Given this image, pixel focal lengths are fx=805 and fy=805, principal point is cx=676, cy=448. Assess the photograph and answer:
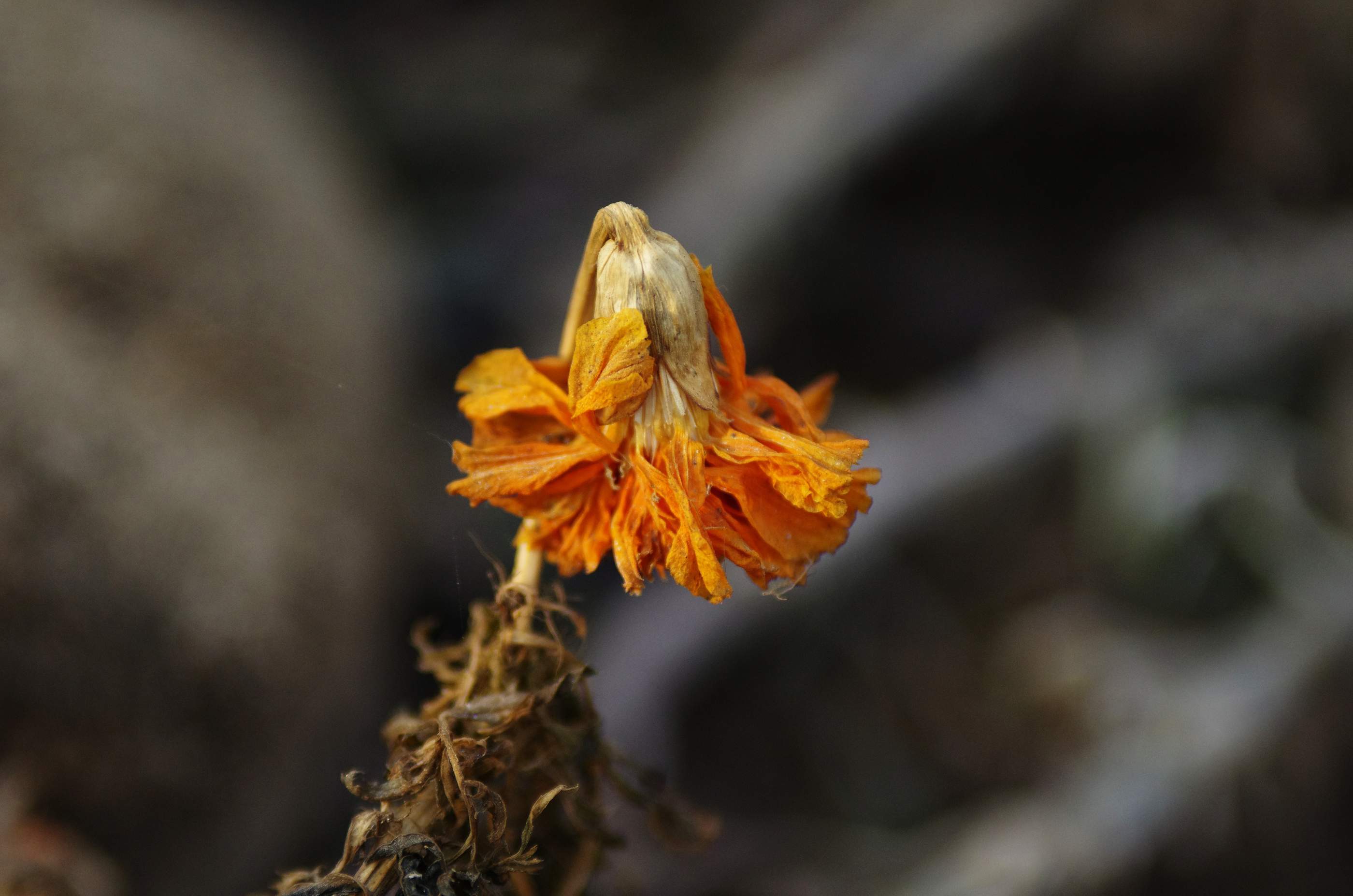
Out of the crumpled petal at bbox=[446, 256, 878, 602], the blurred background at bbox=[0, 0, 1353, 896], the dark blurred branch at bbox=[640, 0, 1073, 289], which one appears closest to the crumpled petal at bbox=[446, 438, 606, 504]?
the crumpled petal at bbox=[446, 256, 878, 602]

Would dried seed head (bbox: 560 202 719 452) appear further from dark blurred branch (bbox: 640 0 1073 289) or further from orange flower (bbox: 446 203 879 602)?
dark blurred branch (bbox: 640 0 1073 289)

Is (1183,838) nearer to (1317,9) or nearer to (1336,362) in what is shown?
(1336,362)

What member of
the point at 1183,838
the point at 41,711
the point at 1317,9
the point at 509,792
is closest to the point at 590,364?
the point at 509,792

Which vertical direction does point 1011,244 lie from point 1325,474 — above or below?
above

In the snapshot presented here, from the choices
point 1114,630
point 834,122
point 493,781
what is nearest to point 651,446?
point 493,781

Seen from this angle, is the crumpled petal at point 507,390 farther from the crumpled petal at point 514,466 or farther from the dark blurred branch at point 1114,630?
the dark blurred branch at point 1114,630

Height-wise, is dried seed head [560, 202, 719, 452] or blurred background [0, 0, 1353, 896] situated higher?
blurred background [0, 0, 1353, 896]

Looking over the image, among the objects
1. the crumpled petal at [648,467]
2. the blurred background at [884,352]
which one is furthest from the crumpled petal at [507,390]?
the blurred background at [884,352]
